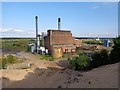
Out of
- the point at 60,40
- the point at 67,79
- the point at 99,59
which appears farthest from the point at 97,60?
the point at 60,40

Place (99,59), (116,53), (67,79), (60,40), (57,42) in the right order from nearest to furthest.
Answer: (67,79) < (116,53) < (99,59) < (57,42) < (60,40)

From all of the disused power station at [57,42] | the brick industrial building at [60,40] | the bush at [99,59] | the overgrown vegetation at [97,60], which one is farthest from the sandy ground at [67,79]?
the brick industrial building at [60,40]

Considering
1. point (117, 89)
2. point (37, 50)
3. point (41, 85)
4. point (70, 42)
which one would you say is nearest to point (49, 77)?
point (41, 85)

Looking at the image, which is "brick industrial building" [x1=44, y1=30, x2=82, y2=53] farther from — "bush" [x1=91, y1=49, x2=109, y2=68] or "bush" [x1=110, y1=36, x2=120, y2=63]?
"bush" [x1=110, y1=36, x2=120, y2=63]

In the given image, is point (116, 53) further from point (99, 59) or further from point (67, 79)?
point (67, 79)

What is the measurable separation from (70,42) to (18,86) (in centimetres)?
2997

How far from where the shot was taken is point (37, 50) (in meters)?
43.0

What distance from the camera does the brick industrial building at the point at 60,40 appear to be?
41.9m

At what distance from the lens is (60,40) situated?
146 feet

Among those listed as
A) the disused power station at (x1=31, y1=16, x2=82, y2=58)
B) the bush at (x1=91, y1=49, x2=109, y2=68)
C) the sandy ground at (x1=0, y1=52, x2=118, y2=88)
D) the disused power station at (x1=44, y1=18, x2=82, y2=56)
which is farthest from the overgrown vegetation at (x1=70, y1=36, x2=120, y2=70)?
the disused power station at (x1=44, y1=18, x2=82, y2=56)

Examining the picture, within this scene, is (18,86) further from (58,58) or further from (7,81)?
(58,58)

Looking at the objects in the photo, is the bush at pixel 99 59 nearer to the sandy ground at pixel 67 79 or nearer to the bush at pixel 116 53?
the bush at pixel 116 53

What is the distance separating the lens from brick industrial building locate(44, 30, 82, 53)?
41.9 m

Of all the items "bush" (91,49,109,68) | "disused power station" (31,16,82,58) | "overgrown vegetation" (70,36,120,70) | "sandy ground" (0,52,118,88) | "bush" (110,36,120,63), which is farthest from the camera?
"disused power station" (31,16,82,58)
